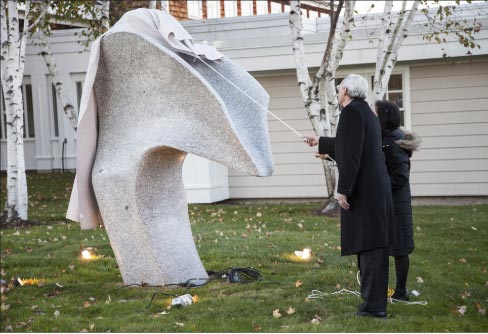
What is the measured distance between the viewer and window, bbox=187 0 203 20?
92.2 feet

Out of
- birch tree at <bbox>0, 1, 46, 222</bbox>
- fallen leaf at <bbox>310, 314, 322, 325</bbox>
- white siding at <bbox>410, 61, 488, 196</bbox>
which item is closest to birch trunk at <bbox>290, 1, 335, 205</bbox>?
white siding at <bbox>410, 61, 488, 196</bbox>

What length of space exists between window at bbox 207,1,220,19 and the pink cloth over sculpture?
886 inches

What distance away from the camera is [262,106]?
756 centimetres

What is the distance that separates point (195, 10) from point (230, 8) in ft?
14.5

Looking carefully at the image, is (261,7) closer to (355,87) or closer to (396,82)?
(396,82)

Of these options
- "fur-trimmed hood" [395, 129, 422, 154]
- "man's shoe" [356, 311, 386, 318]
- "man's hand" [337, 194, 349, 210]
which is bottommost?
"man's shoe" [356, 311, 386, 318]

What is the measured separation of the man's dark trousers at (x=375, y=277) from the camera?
20.9 ft

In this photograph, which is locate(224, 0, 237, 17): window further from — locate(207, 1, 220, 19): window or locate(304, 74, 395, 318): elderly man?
locate(304, 74, 395, 318): elderly man

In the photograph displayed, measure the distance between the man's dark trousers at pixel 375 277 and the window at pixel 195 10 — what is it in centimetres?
2221

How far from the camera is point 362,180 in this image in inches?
250

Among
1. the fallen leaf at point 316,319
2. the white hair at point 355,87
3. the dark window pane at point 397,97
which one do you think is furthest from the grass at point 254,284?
the dark window pane at point 397,97

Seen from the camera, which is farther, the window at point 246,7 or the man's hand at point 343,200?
the window at point 246,7

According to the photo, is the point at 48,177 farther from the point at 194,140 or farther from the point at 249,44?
the point at 194,140

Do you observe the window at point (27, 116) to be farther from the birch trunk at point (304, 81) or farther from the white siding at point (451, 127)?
the white siding at point (451, 127)
